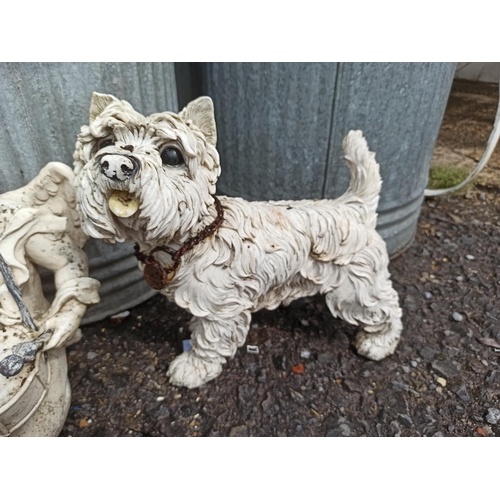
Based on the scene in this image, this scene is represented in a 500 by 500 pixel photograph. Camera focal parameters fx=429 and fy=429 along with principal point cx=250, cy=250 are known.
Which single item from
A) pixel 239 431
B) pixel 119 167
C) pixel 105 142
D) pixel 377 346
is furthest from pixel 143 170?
pixel 377 346

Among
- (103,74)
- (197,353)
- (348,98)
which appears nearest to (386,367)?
(197,353)

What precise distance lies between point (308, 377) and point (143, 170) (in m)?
1.02

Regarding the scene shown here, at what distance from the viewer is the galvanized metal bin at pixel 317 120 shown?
1.68 meters

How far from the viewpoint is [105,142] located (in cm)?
109

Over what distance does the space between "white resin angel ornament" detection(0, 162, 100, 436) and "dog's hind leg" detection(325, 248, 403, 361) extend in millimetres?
834

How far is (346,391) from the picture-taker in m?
1.56

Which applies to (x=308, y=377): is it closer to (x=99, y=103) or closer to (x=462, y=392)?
(x=462, y=392)

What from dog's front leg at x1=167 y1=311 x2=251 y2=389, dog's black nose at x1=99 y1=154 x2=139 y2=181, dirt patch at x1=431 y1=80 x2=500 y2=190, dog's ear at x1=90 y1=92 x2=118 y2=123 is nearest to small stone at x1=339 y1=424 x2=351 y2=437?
dog's front leg at x1=167 y1=311 x2=251 y2=389

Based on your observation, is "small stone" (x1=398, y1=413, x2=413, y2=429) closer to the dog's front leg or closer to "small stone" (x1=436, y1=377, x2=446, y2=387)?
"small stone" (x1=436, y1=377, x2=446, y2=387)

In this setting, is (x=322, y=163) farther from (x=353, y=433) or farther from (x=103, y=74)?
(x=353, y=433)

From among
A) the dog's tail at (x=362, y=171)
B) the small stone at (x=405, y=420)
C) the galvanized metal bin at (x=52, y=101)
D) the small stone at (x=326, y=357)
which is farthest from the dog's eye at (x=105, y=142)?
the small stone at (x=405, y=420)

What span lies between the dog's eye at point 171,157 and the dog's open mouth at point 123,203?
0.46ft

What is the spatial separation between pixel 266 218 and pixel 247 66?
2.36 feet

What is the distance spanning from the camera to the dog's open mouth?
1003 millimetres
